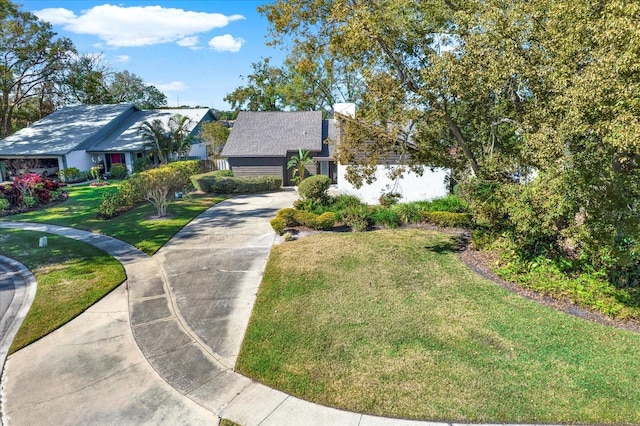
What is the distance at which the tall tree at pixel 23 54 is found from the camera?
35312 mm

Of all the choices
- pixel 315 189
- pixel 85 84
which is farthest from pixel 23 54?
pixel 315 189

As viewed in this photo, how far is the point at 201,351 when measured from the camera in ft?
26.5

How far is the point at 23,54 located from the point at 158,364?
42576 millimetres

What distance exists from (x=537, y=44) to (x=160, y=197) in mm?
17651

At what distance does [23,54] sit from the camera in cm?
3678

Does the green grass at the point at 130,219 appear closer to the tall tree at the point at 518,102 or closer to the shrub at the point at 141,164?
the shrub at the point at 141,164

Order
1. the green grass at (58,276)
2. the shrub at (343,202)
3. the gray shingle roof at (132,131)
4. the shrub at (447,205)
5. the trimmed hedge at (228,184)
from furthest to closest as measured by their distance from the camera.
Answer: the gray shingle roof at (132,131)
the trimmed hedge at (228,184)
the shrub at (343,202)
the shrub at (447,205)
the green grass at (58,276)

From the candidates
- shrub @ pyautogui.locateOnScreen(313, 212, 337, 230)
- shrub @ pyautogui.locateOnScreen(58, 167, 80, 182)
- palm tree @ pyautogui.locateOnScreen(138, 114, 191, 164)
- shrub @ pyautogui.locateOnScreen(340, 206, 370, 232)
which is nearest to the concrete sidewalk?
shrub @ pyautogui.locateOnScreen(313, 212, 337, 230)

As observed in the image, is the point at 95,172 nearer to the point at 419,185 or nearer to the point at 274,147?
the point at 274,147

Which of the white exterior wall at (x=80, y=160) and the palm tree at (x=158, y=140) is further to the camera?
the palm tree at (x=158, y=140)

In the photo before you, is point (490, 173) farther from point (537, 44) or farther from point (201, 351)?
point (201, 351)

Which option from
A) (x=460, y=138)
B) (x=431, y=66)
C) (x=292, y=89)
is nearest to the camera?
(x=431, y=66)

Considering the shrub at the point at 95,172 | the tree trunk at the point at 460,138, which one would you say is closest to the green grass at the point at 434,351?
the tree trunk at the point at 460,138

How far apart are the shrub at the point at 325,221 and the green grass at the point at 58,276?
782cm
